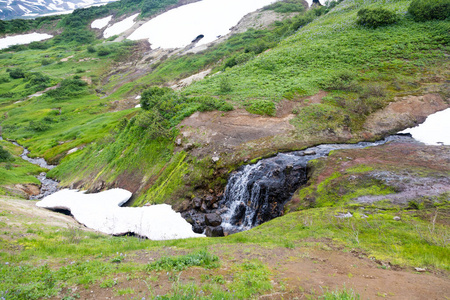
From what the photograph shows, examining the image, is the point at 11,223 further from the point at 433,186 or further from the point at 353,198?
the point at 433,186

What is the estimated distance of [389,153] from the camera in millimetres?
20609

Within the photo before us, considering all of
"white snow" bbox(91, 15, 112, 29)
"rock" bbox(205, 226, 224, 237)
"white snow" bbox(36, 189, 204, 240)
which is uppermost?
"white snow" bbox(91, 15, 112, 29)

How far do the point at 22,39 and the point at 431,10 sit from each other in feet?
725

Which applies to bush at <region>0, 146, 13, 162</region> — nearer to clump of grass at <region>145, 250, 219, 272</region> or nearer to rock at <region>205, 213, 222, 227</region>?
rock at <region>205, 213, 222, 227</region>

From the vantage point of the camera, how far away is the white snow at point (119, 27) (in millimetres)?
147675

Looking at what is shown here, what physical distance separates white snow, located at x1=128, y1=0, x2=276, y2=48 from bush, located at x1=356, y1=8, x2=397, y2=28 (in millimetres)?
85087

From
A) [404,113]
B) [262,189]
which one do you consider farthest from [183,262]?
[404,113]

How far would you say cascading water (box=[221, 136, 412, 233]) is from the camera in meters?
19.4

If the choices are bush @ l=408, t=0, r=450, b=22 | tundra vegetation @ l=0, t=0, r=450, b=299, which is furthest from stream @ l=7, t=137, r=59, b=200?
bush @ l=408, t=0, r=450, b=22

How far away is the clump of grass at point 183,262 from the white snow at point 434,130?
24.5 metres

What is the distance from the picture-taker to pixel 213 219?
64.1ft

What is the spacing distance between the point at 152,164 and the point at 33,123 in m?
70.9

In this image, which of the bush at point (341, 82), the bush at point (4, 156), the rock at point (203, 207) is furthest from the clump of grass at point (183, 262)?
the bush at point (4, 156)

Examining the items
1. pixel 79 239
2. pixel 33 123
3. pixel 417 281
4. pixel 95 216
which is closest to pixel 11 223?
pixel 79 239
